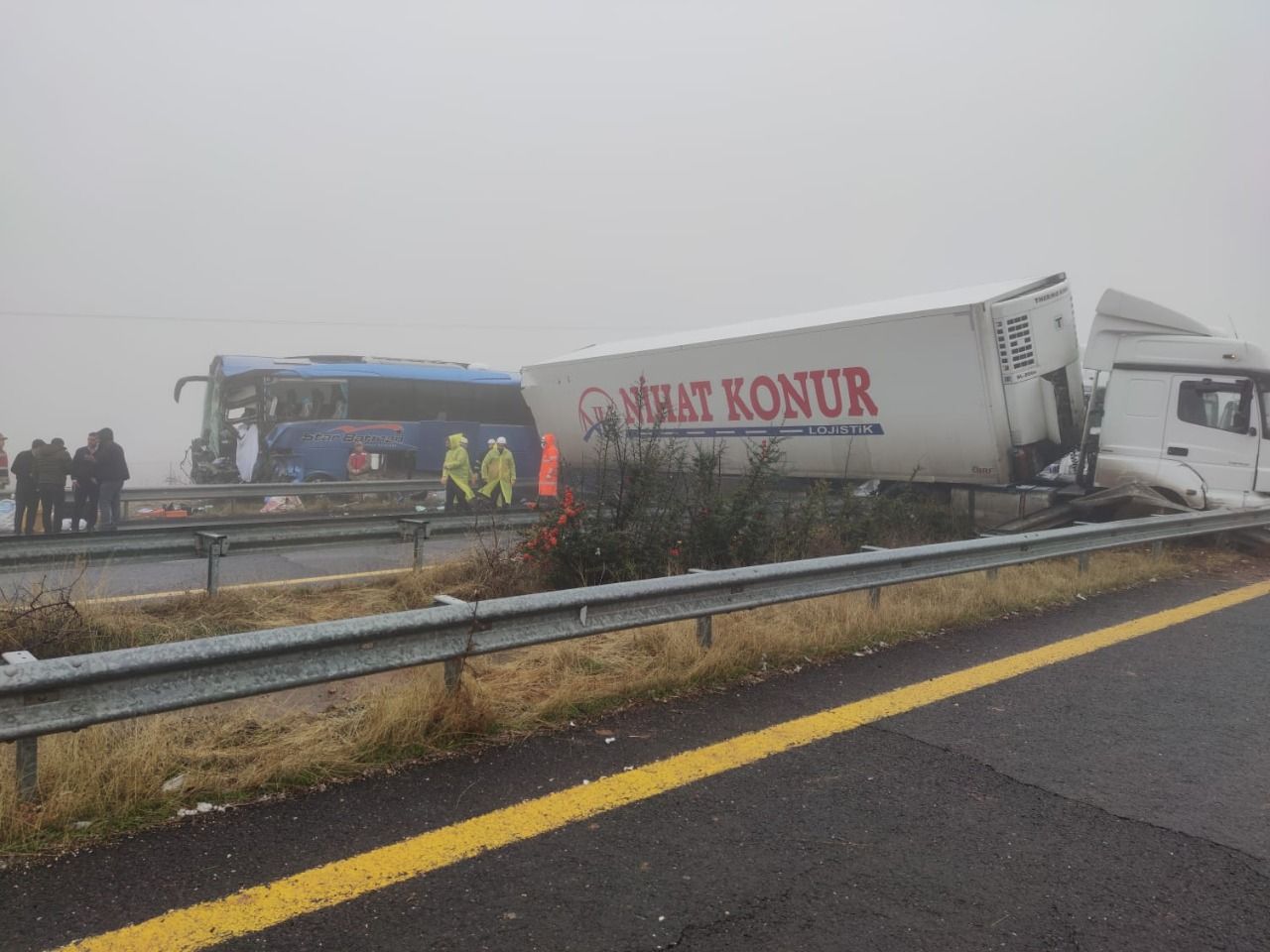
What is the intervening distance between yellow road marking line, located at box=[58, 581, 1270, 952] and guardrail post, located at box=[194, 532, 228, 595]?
429cm

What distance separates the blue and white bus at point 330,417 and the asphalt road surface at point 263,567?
9161mm

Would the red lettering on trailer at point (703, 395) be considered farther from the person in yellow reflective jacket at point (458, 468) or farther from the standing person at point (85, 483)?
the standing person at point (85, 483)

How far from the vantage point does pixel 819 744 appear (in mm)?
3623

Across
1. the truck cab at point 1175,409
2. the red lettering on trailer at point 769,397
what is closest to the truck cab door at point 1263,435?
Answer: the truck cab at point 1175,409

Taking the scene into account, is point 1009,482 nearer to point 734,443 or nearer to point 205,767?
point 734,443

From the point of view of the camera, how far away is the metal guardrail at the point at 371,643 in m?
2.80

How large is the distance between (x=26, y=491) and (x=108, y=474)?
1172 millimetres

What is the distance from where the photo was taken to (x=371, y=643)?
3.46m

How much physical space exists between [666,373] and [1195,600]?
8854 millimetres

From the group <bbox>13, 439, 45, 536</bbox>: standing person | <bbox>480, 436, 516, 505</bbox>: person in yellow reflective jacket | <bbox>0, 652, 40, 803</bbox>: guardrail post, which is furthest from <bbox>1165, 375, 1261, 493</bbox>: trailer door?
<bbox>13, 439, 45, 536</bbox>: standing person

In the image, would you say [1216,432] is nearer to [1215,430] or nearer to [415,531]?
[1215,430]

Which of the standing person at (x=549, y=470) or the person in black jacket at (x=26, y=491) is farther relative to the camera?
the standing person at (x=549, y=470)

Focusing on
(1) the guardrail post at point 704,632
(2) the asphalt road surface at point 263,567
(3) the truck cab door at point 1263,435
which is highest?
(3) the truck cab door at point 1263,435

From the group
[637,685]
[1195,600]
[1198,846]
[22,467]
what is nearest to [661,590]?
[637,685]
